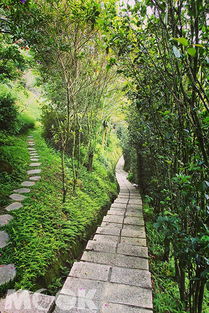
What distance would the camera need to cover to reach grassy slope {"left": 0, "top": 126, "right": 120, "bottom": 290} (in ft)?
6.41

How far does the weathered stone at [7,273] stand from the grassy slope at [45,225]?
5cm

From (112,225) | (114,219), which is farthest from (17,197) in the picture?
(114,219)

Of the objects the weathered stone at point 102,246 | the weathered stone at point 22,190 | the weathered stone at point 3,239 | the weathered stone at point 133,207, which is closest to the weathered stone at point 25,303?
the weathered stone at point 3,239

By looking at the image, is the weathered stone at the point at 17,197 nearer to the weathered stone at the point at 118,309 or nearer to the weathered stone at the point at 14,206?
the weathered stone at the point at 14,206

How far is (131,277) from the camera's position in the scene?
1.96 meters

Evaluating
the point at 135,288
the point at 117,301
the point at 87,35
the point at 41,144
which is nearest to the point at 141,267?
the point at 135,288

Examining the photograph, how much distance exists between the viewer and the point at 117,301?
163 centimetres

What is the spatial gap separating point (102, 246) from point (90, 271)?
594 mm

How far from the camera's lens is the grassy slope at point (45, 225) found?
195cm

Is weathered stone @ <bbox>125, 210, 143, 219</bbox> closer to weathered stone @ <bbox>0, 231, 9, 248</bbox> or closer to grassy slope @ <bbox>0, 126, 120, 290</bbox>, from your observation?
grassy slope @ <bbox>0, 126, 120, 290</bbox>

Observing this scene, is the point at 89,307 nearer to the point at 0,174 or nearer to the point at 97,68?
the point at 0,174

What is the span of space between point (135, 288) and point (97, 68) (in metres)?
4.50

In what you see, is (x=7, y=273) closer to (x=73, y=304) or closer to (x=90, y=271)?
(x=73, y=304)

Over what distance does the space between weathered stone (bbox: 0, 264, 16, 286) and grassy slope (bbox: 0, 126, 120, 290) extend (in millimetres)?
50
